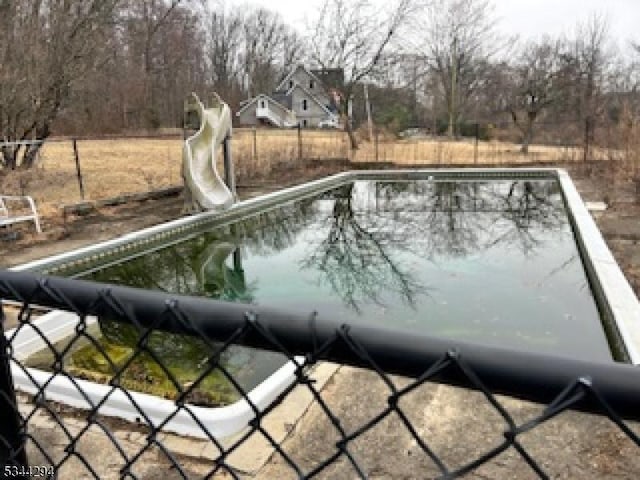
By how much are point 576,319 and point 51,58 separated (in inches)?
379

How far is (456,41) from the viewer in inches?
1035

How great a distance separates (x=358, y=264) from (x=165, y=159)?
33.2 feet

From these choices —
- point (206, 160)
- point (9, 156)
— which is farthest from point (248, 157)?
point (9, 156)

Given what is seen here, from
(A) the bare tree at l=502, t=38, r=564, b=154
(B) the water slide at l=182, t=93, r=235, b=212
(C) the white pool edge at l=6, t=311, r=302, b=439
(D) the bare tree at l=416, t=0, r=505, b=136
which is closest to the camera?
(C) the white pool edge at l=6, t=311, r=302, b=439

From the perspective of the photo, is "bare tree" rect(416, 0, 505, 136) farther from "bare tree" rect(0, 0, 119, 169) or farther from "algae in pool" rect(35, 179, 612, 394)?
"bare tree" rect(0, 0, 119, 169)

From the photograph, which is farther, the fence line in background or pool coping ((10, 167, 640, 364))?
the fence line in background

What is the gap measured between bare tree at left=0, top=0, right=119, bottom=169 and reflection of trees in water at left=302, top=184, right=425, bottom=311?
222 inches

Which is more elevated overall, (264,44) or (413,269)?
(264,44)

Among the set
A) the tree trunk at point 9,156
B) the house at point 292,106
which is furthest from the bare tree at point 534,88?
the house at point 292,106

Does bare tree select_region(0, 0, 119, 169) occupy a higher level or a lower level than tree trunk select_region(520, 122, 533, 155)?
higher

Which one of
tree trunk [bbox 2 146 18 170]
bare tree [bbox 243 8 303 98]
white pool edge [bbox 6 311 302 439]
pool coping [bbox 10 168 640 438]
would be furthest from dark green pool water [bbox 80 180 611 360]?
bare tree [bbox 243 8 303 98]

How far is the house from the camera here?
40.1 meters

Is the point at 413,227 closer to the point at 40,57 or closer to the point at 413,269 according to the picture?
the point at 413,269

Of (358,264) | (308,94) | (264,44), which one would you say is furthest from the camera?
(264,44)
